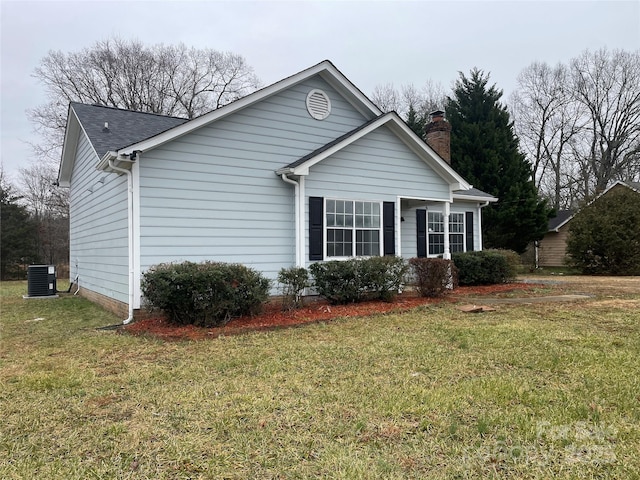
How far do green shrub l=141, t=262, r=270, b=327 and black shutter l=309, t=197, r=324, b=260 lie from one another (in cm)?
204

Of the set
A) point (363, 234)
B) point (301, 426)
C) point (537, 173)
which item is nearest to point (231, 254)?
point (363, 234)

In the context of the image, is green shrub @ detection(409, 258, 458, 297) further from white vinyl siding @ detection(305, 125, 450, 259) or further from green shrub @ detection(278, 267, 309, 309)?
green shrub @ detection(278, 267, 309, 309)

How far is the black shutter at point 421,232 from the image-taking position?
1225 cm

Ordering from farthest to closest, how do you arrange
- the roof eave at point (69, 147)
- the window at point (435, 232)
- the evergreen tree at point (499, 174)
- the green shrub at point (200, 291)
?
the evergreen tree at point (499, 174) < the window at point (435, 232) < the roof eave at point (69, 147) < the green shrub at point (200, 291)

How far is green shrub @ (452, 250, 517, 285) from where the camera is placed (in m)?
12.1

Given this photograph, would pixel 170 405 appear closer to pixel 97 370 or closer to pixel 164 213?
pixel 97 370

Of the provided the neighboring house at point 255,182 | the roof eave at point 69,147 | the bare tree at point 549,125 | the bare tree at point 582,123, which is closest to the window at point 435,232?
the neighboring house at point 255,182

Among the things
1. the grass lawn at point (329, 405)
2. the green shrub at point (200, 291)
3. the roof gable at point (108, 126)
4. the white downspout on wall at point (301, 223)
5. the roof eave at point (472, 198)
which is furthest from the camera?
the roof eave at point (472, 198)

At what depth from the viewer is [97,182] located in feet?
33.5

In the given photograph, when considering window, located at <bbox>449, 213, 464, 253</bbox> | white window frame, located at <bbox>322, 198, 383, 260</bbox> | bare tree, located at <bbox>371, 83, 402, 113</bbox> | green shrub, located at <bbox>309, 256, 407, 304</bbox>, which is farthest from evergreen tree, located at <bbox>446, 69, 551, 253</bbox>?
green shrub, located at <bbox>309, 256, 407, 304</bbox>

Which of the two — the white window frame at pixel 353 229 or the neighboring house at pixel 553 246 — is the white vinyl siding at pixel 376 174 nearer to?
the white window frame at pixel 353 229

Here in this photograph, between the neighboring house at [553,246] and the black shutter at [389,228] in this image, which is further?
the neighboring house at [553,246]

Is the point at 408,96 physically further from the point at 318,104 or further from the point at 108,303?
the point at 108,303

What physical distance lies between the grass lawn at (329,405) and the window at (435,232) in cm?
649
